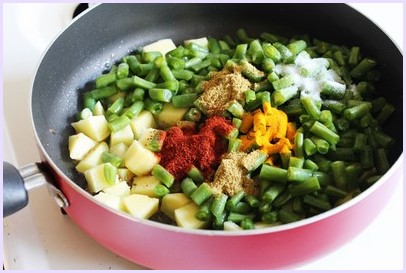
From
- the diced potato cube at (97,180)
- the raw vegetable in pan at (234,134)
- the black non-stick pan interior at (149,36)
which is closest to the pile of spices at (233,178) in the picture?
the raw vegetable in pan at (234,134)

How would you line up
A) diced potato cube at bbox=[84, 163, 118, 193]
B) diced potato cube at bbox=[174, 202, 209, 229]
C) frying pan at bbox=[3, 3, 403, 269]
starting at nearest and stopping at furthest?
frying pan at bbox=[3, 3, 403, 269] → diced potato cube at bbox=[174, 202, 209, 229] → diced potato cube at bbox=[84, 163, 118, 193]

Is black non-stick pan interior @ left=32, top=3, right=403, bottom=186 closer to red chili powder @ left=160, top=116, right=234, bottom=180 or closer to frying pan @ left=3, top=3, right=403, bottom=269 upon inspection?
frying pan @ left=3, top=3, right=403, bottom=269

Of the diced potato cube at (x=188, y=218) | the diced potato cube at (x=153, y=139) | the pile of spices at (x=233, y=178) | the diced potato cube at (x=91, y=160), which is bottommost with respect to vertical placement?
the diced potato cube at (x=91, y=160)

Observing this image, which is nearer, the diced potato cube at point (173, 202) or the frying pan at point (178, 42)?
the frying pan at point (178, 42)

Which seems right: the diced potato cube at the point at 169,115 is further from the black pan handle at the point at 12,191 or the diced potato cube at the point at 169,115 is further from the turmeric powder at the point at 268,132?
the black pan handle at the point at 12,191

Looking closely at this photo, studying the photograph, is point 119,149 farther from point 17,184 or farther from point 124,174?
point 17,184

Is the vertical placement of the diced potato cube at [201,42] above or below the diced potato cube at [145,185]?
above

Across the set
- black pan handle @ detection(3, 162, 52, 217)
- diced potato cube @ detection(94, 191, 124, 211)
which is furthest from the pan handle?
diced potato cube @ detection(94, 191, 124, 211)
